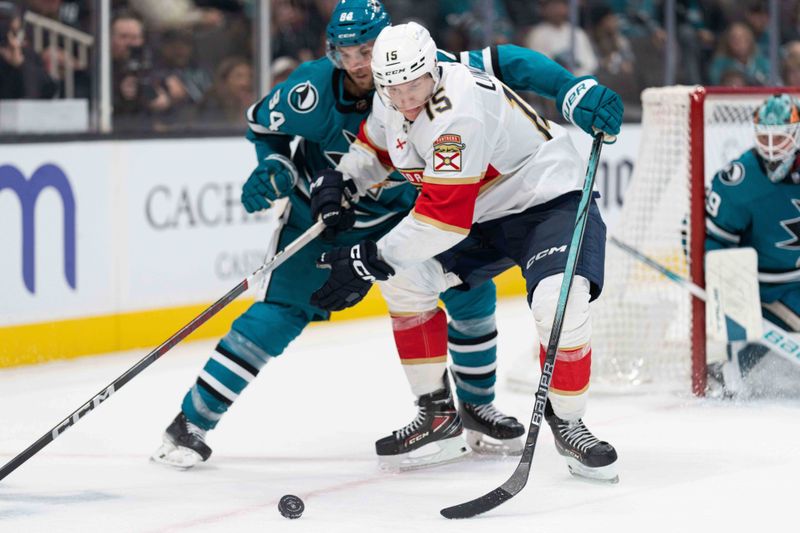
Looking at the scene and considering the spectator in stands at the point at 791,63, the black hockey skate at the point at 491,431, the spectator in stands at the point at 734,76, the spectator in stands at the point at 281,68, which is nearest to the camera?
the black hockey skate at the point at 491,431

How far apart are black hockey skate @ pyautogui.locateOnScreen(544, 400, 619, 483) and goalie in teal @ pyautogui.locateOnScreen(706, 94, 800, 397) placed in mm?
1163

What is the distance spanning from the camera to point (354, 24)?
3266mm

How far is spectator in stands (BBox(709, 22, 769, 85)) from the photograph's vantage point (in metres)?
8.47

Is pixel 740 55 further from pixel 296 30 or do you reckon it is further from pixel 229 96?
pixel 229 96

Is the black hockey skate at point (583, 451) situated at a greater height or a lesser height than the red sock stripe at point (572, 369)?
lesser

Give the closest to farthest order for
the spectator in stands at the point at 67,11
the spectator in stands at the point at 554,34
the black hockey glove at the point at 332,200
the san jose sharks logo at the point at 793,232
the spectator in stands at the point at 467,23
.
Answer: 1. the black hockey glove at the point at 332,200
2. the san jose sharks logo at the point at 793,232
3. the spectator in stands at the point at 67,11
4. the spectator in stands at the point at 467,23
5. the spectator in stands at the point at 554,34

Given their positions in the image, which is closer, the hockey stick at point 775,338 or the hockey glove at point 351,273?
the hockey glove at point 351,273

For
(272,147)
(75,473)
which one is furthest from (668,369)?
(75,473)

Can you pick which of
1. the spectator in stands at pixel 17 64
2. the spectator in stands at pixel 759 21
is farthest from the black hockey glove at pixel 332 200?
the spectator in stands at pixel 759 21

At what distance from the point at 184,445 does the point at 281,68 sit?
2959 mm

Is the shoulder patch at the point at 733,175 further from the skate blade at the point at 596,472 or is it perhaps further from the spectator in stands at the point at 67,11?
the spectator in stands at the point at 67,11

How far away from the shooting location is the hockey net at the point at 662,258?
4387mm

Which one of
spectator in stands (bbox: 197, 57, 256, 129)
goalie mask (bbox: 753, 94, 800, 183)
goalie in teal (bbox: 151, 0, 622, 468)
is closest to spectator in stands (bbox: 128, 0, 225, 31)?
spectator in stands (bbox: 197, 57, 256, 129)

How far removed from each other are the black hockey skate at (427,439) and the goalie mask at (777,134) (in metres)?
1.28
